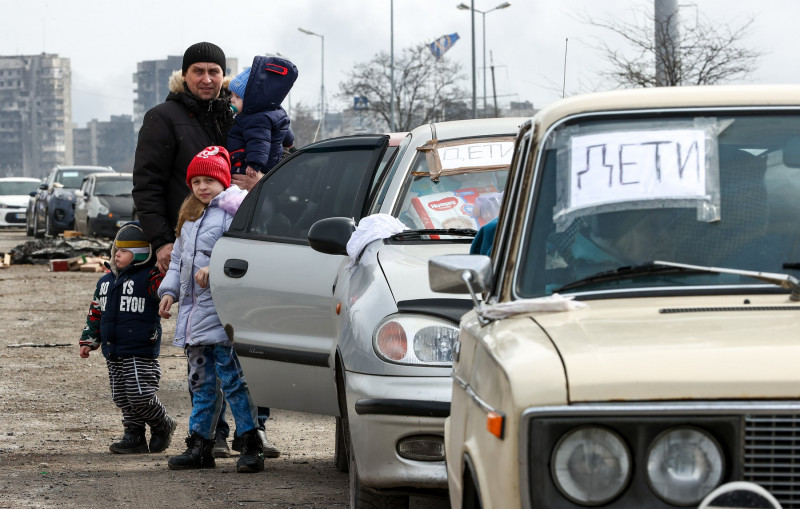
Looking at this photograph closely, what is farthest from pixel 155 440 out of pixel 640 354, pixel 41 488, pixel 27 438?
pixel 640 354

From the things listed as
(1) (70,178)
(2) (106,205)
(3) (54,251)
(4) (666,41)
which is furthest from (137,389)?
(1) (70,178)

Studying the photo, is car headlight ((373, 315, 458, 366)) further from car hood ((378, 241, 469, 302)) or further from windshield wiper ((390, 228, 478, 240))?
windshield wiper ((390, 228, 478, 240))

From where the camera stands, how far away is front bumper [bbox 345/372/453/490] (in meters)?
4.86

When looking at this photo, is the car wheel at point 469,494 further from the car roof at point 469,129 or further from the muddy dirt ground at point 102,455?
the car roof at point 469,129

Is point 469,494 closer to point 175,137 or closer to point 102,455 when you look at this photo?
point 102,455

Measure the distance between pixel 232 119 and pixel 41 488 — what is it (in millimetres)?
2621

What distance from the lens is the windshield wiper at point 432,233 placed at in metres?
5.81

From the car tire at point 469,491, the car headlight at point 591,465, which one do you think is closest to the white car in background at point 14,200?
the car tire at point 469,491

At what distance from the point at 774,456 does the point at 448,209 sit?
3613mm

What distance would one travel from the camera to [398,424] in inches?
193

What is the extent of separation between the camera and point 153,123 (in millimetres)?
7832

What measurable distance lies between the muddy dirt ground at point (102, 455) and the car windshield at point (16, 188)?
104ft

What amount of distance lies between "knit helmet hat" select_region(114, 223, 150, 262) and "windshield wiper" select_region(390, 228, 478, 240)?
2.51 meters

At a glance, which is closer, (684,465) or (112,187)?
(684,465)
